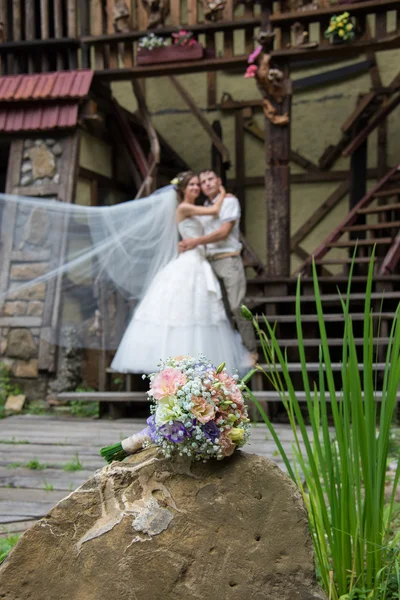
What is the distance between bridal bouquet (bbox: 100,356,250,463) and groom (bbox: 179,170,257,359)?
396 centimetres

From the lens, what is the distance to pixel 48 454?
4.36 meters

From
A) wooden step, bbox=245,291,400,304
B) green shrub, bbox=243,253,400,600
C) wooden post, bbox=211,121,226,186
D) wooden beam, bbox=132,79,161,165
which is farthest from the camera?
wooden post, bbox=211,121,226,186

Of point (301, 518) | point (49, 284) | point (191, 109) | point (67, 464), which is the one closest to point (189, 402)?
point (301, 518)

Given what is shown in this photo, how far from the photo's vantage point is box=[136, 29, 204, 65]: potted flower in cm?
648

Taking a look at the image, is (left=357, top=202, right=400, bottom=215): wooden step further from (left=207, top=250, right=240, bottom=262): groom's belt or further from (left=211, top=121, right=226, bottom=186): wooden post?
(left=211, top=121, right=226, bottom=186): wooden post

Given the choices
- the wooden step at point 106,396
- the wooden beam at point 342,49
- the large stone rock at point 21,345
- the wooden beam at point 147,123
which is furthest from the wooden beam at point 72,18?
the wooden step at point 106,396

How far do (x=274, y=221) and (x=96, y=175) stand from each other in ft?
7.42

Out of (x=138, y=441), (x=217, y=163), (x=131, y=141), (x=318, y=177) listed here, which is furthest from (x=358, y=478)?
(x=318, y=177)

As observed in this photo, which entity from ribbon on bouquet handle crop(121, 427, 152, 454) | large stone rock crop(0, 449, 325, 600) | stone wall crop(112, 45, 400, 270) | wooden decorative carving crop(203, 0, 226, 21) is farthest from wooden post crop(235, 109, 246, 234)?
large stone rock crop(0, 449, 325, 600)

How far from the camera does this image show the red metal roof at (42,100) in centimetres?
668

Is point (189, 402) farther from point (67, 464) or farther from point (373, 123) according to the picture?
point (373, 123)

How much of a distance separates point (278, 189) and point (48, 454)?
3494 millimetres

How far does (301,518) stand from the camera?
1.73 m

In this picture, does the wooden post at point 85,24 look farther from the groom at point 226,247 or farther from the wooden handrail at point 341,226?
the wooden handrail at point 341,226
